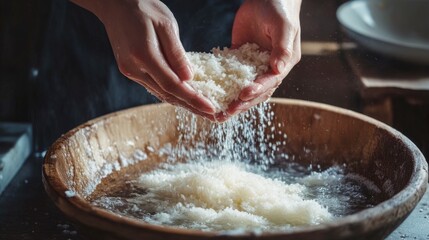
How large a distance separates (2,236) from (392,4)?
6.09 ft

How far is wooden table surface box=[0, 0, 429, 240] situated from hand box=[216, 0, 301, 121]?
0.43 metres

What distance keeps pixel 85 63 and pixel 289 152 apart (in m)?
0.67

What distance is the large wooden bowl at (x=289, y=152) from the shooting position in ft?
3.17

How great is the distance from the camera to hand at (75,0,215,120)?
3.90ft

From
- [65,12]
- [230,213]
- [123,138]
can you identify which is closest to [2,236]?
[123,138]

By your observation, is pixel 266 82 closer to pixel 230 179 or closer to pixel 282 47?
pixel 282 47

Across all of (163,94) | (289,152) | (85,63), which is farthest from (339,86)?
(163,94)

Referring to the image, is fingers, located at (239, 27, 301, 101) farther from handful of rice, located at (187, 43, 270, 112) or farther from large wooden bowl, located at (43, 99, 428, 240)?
large wooden bowl, located at (43, 99, 428, 240)

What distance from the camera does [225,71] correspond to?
51.9 inches

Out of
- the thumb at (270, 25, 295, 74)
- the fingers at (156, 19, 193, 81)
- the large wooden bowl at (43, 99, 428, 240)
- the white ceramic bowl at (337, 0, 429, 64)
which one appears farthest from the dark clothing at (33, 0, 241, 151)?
the white ceramic bowl at (337, 0, 429, 64)

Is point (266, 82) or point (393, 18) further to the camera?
point (393, 18)

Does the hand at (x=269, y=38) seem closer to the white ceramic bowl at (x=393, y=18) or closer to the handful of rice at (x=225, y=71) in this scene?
the handful of rice at (x=225, y=71)

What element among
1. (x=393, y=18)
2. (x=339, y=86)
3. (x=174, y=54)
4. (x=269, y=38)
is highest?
(x=174, y=54)

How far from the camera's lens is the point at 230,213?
1.18 meters
